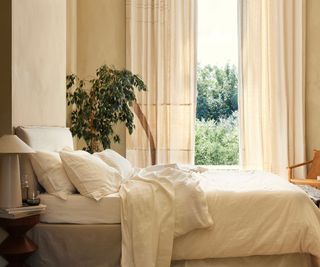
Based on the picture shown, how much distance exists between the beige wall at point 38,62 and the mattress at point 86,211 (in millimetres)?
705

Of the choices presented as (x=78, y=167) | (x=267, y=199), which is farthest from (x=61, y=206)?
(x=267, y=199)

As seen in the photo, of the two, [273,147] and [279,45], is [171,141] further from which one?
[279,45]

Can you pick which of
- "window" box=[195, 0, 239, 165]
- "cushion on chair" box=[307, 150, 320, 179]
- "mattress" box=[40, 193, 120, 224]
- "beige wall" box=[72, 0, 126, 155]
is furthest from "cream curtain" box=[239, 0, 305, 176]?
"mattress" box=[40, 193, 120, 224]

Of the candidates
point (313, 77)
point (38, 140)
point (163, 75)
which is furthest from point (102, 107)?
point (313, 77)

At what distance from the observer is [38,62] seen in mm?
3514

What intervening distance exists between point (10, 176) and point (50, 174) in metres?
0.38

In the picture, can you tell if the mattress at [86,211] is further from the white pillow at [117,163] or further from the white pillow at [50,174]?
the white pillow at [117,163]

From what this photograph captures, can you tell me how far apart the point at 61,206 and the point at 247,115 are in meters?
4.06

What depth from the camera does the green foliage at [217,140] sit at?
6.59 meters

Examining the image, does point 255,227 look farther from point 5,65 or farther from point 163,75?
point 163,75

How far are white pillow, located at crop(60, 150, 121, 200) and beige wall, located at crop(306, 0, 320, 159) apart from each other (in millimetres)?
4086

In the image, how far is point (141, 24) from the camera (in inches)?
249

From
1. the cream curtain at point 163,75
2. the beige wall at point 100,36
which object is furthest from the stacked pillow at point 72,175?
the beige wall at point 100,36

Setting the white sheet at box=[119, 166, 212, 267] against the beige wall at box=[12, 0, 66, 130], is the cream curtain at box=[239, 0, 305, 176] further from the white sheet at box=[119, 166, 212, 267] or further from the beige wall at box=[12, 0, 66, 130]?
the white sheet at box=[119, 166, 212, 267]
